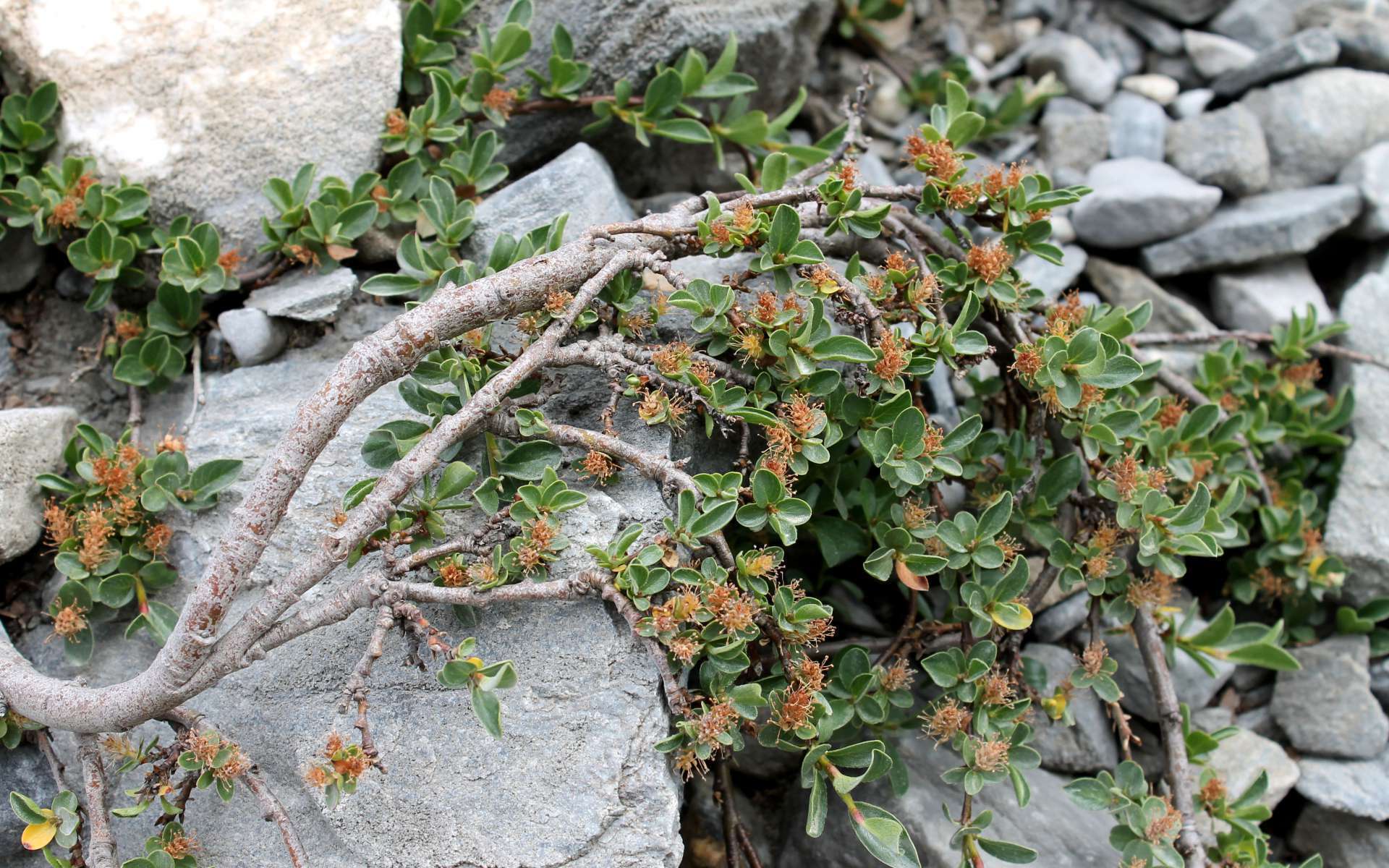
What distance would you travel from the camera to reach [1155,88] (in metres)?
3.96

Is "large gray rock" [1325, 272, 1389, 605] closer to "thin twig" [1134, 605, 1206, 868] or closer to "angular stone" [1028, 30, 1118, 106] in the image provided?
"thin twig" [1134, 605, 1206, 868]

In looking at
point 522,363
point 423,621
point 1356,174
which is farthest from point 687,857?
point 1356,174

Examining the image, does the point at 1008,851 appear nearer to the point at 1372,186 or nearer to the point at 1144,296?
the point at 1144,296

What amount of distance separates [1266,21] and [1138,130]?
32.6 inches

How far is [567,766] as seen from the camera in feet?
7.04

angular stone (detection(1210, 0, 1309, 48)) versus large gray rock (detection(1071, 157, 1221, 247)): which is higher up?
angular stone (detection(1210, 0, 1309, 48))

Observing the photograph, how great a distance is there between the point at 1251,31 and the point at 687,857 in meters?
3.59

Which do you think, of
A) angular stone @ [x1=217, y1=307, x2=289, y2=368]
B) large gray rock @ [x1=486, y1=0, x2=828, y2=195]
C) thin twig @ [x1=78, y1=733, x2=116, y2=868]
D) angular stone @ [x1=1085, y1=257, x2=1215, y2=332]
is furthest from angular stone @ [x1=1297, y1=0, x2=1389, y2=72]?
thin twig @ [x1=78, y1=733, x2=116, y2=868]

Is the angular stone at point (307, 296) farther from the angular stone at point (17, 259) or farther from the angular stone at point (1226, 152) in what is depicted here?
the angular stone at point (1226, 152)

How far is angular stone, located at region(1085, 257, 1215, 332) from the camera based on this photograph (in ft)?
11.3

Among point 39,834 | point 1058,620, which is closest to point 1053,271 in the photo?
point 1058,620

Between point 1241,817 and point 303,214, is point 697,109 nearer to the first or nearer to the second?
point 303,214

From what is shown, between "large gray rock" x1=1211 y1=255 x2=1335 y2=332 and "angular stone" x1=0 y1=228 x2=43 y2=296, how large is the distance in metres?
3.53

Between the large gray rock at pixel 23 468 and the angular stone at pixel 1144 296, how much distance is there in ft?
9.95
